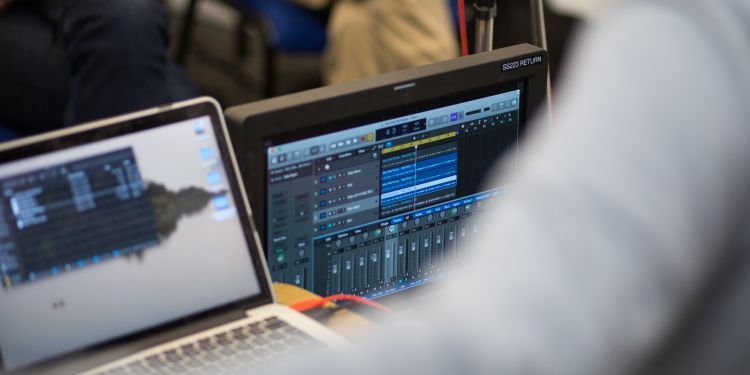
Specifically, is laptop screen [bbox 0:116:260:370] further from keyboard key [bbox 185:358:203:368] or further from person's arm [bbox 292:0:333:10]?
person's arm [bbox 292:0:333:10]

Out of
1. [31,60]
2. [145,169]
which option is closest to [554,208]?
[145,169]

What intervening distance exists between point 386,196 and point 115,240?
1.02 ft

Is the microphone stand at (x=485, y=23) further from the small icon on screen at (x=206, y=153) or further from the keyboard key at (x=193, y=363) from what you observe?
the keyboard key at (x=193, y=363)

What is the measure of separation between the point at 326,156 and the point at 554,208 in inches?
33.7

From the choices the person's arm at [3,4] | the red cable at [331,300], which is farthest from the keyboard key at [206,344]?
the person's arm at [3,4]

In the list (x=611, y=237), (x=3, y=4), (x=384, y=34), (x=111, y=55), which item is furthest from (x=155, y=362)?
(x=384, y=34)

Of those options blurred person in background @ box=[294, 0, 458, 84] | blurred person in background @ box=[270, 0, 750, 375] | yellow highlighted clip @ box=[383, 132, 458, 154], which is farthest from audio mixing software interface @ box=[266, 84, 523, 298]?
blurred person in background @ box=[294, 0, 458, 84]

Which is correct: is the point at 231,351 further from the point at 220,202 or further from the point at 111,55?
the point at 111,55

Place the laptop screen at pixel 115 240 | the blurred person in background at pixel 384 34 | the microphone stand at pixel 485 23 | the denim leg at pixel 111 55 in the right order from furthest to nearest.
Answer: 1. the blurred person in background at pixel 384 34
2. the denim leg at pixel 111 55
3. the microphone stand at pixel 485 23
4. the laptop screen at pixel 115 240

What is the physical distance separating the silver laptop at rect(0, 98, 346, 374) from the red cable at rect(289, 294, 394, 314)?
0.10 feet

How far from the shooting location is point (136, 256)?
1080mm

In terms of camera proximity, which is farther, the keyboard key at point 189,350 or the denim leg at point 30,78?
the denim leg at point 30,78

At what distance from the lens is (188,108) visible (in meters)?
1.10

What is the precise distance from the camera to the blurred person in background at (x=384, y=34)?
2943 mm
